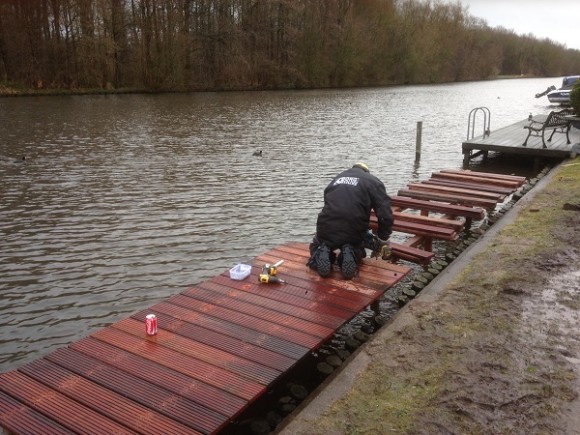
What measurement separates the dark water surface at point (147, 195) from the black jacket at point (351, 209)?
2.96m

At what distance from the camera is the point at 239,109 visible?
1373 inches

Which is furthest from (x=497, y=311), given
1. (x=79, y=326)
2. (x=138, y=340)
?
(x=79, y=326)

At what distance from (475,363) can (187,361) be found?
2.56 m

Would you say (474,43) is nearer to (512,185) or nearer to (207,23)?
(207,23)

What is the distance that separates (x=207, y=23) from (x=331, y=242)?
2111 inches

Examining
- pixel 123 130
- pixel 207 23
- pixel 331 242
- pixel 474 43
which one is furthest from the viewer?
pixel 474 43

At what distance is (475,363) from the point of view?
4.52 m

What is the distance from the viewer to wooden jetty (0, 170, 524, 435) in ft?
12.3

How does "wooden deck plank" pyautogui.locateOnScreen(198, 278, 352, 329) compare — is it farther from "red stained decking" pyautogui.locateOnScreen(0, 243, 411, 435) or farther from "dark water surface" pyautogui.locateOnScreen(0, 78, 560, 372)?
"dark water surface" pyautogui.locateOnScreen(0, 78, 560, 372)

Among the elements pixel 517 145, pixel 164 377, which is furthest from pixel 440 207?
pixel 517 145

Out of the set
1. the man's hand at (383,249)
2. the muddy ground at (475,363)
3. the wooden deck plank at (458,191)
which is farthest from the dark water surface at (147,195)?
the muddy ground at (475,363)

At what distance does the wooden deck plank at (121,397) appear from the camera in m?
3.67

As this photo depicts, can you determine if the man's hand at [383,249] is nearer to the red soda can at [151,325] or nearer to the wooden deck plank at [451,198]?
the red soda can at [151,325]

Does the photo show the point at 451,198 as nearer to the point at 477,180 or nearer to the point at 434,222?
the point at 434,222
